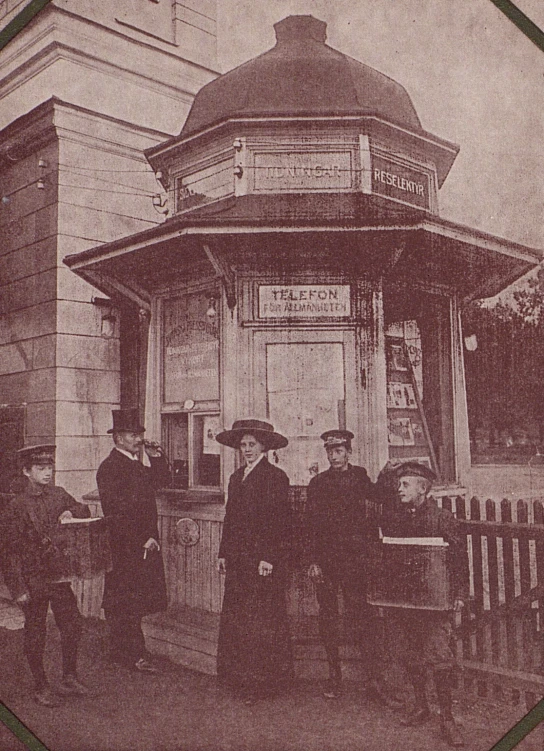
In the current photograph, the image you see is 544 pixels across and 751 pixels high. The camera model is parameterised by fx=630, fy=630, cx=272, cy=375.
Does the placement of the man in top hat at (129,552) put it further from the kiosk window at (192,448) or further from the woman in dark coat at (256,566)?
the woman in dark coat at (256,566)

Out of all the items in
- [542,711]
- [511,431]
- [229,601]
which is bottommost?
[542,711]

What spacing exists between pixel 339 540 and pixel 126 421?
1.60 m

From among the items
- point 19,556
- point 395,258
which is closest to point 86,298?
point 19,556

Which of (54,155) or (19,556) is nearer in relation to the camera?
(19,556)

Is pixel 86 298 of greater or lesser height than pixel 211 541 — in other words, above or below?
above

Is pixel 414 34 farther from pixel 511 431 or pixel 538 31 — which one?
pixel 511 431

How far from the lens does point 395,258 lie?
3941 millimetres

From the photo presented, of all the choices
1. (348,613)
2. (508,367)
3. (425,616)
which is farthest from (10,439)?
(508,367)

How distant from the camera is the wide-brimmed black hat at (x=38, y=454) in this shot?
13.0 feet

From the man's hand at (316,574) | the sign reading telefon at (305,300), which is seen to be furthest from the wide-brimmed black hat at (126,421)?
the man's hand at (316,574)

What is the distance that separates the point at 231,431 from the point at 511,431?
5.69 feet

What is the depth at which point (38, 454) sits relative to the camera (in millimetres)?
3965

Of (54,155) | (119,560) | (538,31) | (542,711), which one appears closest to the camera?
(542,711)

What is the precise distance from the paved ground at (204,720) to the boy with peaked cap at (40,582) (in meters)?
0.08
